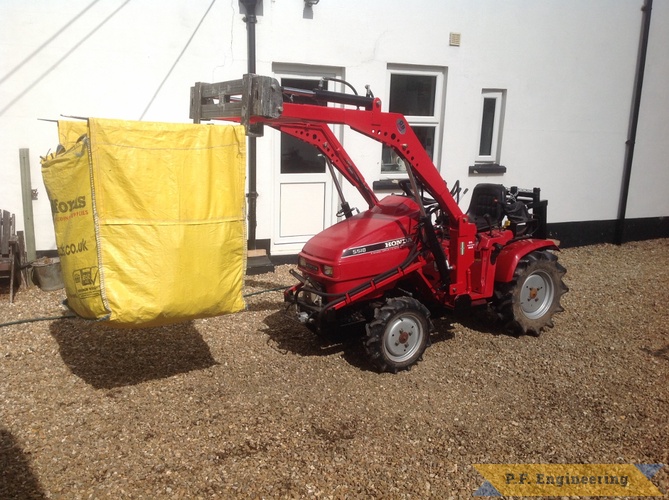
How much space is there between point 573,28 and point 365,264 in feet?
20.5

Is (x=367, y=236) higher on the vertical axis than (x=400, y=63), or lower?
lower

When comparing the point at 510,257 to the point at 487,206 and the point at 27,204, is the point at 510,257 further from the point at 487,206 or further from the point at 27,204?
the point at 27,204

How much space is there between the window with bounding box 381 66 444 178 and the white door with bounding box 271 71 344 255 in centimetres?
92

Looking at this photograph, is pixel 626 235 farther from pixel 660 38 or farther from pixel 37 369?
pixel 37 369

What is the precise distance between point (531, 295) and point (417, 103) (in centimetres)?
363

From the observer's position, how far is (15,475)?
117 inches

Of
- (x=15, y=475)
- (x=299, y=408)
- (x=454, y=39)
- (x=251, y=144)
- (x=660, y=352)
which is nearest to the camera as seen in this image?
(x=15, y=475)

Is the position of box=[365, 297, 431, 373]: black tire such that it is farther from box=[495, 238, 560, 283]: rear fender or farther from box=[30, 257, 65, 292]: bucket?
box=[30, 257, 65, 292]: bucket

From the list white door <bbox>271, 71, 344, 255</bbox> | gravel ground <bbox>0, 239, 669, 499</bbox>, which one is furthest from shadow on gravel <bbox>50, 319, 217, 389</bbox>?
white door <bbox>271, 71, 344, 255</bbox>

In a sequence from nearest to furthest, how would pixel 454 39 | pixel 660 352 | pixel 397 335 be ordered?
pixel 397 335 → pixel 660 352 → pixel 454 39

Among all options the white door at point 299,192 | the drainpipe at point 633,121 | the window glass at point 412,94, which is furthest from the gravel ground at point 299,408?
the drainpipe at point 633,121

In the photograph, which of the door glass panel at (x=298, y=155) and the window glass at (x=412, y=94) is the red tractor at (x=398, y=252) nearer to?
the door glass panel at (x=298, y=155)

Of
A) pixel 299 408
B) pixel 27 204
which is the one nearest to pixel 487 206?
pixel 299 408

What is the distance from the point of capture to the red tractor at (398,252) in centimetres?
390
